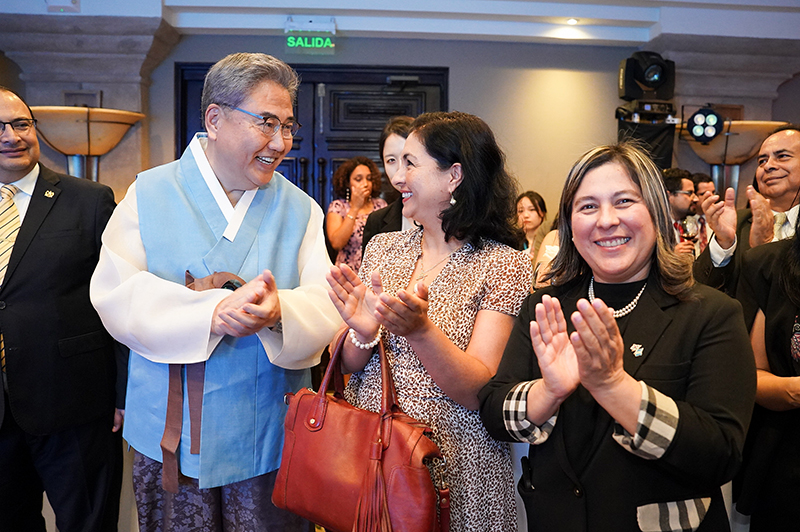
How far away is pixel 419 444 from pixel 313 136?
16.7 ft

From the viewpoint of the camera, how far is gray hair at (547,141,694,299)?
130 centimetres

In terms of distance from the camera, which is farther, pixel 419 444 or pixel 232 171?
pixel 232 171

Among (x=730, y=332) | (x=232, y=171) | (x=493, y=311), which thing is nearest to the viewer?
(x=730, y=332)

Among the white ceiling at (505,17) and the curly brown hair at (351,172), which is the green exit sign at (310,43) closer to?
the white ceiling at (505,17)

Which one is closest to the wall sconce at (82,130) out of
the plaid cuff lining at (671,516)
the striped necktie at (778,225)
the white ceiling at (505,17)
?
the white ceiling at (505,17)

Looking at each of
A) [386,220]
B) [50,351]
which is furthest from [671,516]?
[386,220]

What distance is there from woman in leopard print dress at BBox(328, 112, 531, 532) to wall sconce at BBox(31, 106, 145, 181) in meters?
4.34

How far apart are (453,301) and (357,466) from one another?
451 millimetres

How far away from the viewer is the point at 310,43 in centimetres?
570

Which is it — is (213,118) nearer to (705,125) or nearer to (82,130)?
(82,130)

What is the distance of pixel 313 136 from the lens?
609 centimetres

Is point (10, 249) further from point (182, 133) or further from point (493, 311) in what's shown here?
point (182, 133)

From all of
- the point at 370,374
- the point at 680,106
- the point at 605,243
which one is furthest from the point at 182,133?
the point at 605,243

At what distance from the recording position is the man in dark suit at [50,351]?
2.11m
